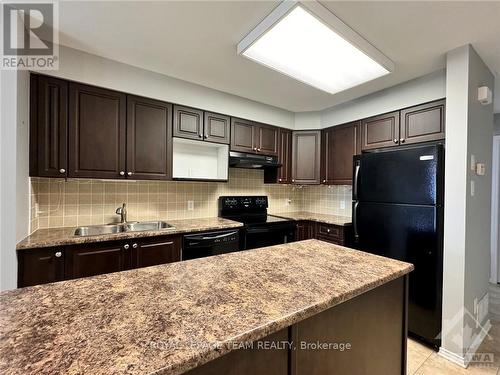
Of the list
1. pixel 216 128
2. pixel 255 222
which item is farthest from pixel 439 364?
pixel 216 128

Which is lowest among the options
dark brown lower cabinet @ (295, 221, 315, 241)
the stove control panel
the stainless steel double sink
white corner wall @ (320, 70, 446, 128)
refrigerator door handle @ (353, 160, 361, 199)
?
dark brown lower cabinet @ (295, 221, 315, 241)

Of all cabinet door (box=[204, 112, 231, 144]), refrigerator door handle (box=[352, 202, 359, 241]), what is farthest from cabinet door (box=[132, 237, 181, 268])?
refrigerator door handle (box=[352, 202, 359, 241])

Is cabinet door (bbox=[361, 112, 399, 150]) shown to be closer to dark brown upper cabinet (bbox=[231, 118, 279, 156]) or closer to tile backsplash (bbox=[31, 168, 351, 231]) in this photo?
tile backsplash (bbox=[31, 168, 351, 231])

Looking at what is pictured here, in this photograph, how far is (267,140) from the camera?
10.9 feet

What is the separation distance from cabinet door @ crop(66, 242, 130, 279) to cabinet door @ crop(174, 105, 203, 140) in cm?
129

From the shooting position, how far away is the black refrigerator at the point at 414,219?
1.96 meters

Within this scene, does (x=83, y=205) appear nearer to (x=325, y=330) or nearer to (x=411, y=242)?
(x=325, y=330)

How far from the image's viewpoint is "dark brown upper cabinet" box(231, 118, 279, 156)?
301 centimetres

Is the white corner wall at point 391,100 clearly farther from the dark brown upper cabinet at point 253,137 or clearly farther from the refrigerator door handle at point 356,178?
the dark brown upper cabinet at point 253,137

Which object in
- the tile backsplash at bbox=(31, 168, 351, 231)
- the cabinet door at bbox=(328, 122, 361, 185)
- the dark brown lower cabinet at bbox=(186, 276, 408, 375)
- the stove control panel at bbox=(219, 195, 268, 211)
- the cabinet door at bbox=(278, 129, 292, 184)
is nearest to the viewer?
the dark brown lower cabinet at bbox=(186, 276, 408, 375)

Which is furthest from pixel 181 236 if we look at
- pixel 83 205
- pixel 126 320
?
pixel 126 320

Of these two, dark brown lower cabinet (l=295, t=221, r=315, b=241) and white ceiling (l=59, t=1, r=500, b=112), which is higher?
white ceiling (l=59, t=1, r=500, b=112)

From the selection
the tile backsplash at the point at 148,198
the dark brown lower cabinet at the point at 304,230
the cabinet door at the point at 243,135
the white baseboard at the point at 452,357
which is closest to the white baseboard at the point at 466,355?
the white baseboard at the point at 452,357

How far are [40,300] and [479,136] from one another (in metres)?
3.10
